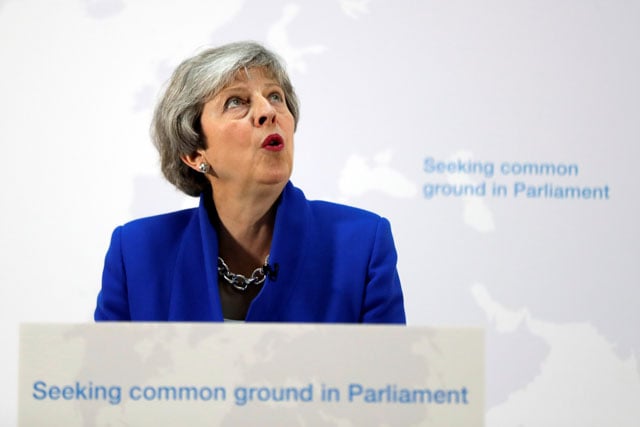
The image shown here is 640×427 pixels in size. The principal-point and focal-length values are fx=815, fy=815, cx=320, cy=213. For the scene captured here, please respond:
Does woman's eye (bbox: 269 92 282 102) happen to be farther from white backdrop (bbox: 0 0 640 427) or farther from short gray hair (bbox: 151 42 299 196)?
white backdrop (bbox: 0 0 640 427)

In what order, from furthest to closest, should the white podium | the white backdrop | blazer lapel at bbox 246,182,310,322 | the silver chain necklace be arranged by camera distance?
the white backdrop
the silver chain necklace
blazer lapel at bbox 246,182,310,322
the white podium

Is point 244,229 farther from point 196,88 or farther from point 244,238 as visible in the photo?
point 196,88

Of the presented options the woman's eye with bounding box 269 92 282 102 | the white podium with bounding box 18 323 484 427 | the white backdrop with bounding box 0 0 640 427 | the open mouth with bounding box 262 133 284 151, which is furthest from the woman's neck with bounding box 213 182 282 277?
the white backdrop with bounding box 0 0 640 427

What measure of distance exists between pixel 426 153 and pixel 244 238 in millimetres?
1077

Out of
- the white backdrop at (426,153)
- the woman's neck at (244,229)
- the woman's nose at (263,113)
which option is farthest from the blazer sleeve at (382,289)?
the white backdrop at (426,153)

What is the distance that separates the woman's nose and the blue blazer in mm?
210

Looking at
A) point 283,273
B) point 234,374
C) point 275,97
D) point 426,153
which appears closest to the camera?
point 234,374

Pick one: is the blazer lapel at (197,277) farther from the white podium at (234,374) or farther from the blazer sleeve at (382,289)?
the white podium at (234,374)

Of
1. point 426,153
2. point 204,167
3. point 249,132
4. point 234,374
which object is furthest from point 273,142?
point 426,153

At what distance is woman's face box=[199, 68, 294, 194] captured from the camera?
1.99m

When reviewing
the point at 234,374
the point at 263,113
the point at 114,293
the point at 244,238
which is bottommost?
the point at 234,374

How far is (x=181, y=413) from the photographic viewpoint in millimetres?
1381

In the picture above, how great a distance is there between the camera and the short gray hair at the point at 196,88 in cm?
201

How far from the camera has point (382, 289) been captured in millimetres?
1984
